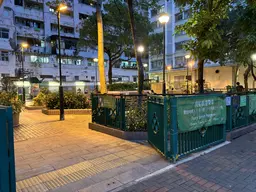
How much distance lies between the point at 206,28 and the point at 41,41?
32.9m

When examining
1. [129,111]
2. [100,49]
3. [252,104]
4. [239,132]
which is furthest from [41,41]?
[239,132]

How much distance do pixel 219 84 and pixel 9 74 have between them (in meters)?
30.6

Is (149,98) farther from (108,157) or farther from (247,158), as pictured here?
(247,158)

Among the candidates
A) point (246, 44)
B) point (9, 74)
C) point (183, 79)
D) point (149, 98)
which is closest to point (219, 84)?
point (183, 79)

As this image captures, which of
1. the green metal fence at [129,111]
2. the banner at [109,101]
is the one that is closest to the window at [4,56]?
the banner at [109,101]

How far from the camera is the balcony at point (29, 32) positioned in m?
31.1

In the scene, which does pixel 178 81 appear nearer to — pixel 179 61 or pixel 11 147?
pixel 179 61

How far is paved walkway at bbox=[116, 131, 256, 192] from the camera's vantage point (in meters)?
3.20

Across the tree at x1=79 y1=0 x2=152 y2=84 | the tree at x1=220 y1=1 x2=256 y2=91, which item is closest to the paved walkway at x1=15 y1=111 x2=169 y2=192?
the tree at x1=220 y1=1 x2=256 y2=91

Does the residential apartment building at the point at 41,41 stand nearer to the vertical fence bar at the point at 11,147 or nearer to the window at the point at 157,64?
the window at the point at 157,64

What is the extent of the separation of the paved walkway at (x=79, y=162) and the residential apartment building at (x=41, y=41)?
23.3 m

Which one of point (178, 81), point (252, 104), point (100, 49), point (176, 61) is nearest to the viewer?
point (252, 104)

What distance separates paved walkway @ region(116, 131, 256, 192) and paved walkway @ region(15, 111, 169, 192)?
1.27ft

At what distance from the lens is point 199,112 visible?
15.3 feet
